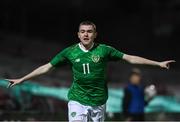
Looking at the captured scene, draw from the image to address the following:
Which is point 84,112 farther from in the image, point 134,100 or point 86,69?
point 134,100

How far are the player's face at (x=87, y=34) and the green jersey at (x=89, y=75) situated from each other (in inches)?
5.5

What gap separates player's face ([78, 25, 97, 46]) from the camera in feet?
25.1

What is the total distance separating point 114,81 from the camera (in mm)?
19531

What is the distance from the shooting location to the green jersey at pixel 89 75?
7.75m

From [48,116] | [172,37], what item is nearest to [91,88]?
[48,116]

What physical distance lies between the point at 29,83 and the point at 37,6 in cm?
1218

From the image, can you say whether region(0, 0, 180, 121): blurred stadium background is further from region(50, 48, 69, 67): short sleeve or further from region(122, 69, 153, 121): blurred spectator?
region(50, 48, 69, 67): short sleeve

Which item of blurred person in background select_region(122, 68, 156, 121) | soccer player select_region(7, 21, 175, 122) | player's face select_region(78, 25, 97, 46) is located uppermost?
player's face select_region(78, 25, 97, 46)

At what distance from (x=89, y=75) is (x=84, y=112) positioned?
460mm

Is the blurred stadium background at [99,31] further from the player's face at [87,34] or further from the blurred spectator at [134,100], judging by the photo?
the player's face at [87,34]

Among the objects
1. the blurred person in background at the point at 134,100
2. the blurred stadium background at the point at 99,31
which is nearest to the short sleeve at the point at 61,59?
the blurred person in background at the point at 134,100

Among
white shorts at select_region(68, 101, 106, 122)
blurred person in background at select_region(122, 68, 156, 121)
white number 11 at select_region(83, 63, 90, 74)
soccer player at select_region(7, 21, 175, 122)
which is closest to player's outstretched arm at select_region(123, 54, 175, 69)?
soccer player at select_region(7, 21, 175, 122)

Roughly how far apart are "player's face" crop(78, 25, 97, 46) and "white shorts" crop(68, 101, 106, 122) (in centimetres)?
76

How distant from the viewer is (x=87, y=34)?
7668mm
